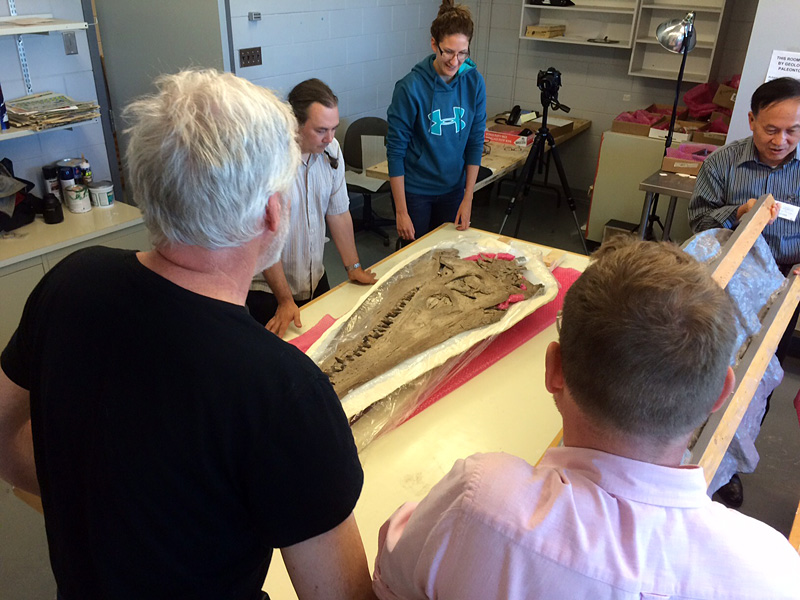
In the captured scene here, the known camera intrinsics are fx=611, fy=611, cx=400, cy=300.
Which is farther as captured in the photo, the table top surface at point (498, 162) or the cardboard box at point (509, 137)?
the cardboard box at point (509, 137)

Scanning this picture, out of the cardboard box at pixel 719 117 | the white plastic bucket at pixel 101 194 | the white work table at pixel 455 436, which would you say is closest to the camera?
the white work table at pixel 455 436

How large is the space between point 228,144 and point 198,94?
0.31 ft

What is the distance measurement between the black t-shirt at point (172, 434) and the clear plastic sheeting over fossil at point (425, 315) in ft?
2.59

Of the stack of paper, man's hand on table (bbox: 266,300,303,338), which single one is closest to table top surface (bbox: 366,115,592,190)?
the stack of paper

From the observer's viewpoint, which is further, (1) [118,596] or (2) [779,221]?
(2) [779,221]

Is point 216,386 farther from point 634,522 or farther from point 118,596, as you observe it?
point 634,522

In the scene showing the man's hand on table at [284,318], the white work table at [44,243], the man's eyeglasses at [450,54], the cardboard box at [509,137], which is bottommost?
the white work table at [44,243]

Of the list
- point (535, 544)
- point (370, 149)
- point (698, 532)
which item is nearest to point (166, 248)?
point (535, 544)

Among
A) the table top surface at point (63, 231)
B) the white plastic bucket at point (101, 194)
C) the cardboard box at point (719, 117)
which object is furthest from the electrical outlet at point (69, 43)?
the cardboard box at point (719, 117)

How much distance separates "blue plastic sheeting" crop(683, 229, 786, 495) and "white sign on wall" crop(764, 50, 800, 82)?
66.9 inches

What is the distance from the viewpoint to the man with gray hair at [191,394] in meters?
0.77

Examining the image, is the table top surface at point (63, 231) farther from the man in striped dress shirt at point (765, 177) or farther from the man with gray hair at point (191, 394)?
the man in striped dress shirt at point (765, 177)

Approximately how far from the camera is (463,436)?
165 centimetres

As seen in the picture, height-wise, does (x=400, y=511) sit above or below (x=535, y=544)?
below
